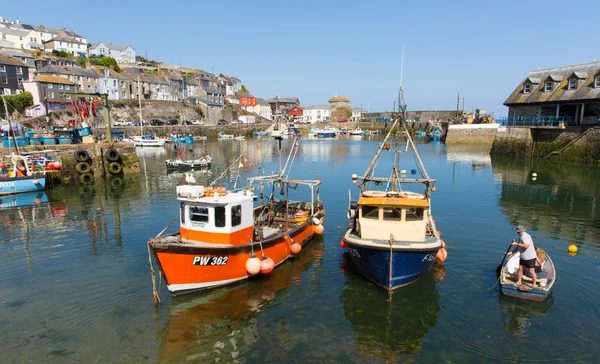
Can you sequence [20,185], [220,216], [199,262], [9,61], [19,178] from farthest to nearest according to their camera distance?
[9,61], [20,185], [19,178], [220,216], [199,262]

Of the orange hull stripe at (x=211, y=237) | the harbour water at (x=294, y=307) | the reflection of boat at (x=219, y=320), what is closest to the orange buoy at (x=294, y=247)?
the harbour water at (x=294, y=307)

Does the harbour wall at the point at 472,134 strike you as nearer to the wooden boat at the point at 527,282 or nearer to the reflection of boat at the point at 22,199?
the wooden boat at the point at 527,282

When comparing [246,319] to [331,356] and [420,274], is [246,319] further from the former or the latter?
[420,274]

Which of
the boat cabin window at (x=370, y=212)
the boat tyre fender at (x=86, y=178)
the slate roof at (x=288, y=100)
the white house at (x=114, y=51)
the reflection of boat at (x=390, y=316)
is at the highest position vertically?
the white house at (x=114, y=51)

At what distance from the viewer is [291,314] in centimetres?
1219

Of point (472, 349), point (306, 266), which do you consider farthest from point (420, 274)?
point (306, 266)

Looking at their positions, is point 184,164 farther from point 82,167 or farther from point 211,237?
point 211,237

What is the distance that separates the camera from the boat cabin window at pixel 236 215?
44.0ft

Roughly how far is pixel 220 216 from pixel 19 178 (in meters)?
24.9

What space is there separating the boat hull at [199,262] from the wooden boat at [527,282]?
→ 8444 millimetres

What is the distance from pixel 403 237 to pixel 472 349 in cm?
436

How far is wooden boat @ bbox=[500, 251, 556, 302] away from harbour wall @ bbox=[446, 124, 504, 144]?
6642cm

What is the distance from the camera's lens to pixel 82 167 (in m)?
36.7

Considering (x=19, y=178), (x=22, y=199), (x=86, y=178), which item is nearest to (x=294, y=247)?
(x=22, y=199)
